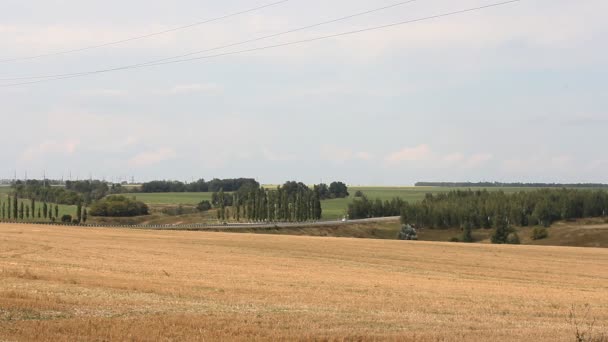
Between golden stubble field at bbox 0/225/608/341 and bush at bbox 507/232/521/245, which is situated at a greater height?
golden stubble field at bbox 0/225/608/341

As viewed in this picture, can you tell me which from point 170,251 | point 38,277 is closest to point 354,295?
point 38,277

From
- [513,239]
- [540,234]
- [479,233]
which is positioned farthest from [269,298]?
[479,233]

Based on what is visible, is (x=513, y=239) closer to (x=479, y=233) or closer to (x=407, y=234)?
(x=407, y=234)

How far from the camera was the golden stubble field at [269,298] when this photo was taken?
20.7 meters

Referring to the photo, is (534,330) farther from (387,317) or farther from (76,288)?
Answer: (76,288)

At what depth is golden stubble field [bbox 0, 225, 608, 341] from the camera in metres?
20.7

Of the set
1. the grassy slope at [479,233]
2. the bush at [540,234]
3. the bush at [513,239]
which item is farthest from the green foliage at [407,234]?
the bush at [540,234]

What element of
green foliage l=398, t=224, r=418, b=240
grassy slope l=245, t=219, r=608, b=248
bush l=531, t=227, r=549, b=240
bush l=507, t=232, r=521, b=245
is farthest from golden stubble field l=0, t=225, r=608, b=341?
bush l=531, t=227, r=549, b=240

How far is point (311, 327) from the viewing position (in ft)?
71.3

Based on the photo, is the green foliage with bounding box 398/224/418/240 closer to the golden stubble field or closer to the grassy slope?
the grassy slope

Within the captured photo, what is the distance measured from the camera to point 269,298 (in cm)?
2959

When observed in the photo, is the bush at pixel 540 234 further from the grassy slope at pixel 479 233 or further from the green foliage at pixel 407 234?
the green foliage at pixel 407 234

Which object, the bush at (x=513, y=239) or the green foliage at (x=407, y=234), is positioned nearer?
the bush at (x=513, y=239)

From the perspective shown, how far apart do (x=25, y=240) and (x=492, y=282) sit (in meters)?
41.6
